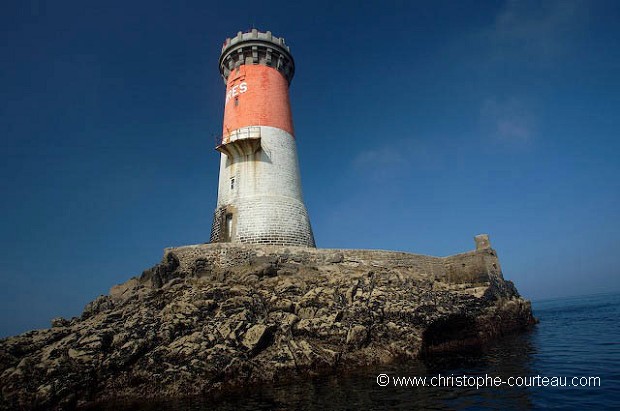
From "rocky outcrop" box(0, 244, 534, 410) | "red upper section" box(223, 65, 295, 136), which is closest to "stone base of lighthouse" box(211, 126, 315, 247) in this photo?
"red upper section" box(223, 65, 295, 136)

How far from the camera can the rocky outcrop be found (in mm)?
9164

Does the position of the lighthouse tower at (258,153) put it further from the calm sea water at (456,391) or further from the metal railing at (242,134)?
the calm sea water at (456,391)

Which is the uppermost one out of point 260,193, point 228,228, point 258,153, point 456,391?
point 258,153

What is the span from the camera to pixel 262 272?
559 inches

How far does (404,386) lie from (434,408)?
5.74ft

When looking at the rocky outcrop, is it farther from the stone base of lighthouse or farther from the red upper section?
the red upper section

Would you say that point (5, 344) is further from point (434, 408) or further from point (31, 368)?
point (434, 408)

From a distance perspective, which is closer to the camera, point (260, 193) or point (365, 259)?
point (365, 259)

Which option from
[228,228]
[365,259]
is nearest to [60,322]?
[228,228]

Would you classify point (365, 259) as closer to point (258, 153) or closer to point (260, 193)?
point (260, 193)

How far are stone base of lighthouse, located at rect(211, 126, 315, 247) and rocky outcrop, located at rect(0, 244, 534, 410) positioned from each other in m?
2.03

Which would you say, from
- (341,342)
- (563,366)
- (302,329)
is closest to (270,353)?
(302,329)

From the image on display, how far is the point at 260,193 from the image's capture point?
18.3m

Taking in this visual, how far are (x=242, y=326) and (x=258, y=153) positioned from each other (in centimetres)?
1073
